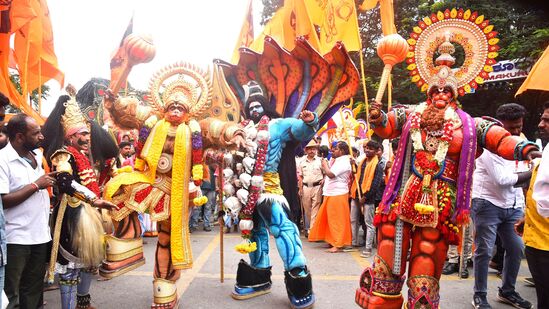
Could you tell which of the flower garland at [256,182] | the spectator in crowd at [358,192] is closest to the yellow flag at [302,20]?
the spectator in crowd at [358,192]

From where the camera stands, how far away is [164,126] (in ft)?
11.8

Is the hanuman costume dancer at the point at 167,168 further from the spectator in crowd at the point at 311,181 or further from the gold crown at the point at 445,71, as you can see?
the spectator in crowd at the point at 311,181

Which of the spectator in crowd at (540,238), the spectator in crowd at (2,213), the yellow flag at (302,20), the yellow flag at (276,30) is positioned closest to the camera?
the spectator in crowd at (2,213)

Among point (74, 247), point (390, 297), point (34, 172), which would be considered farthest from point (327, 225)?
point (34, 172)

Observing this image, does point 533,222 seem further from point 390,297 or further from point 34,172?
point 34,172

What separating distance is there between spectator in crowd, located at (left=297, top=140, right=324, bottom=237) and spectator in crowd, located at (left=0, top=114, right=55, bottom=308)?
5003 millimetres

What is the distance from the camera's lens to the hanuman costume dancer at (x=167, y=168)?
11.6ft

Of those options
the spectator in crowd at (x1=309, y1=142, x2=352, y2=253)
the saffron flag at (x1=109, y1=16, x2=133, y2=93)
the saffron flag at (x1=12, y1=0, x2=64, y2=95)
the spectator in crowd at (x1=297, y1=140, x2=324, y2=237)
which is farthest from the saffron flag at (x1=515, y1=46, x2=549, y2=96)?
the saffron flag at (x1=12, y1=0, x2=64, y2=95)

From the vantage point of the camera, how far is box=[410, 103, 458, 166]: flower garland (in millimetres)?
2750

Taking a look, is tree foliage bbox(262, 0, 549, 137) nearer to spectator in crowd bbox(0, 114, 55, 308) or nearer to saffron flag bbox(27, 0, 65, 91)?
saffron flag bbox(27, 0, 65, 91)

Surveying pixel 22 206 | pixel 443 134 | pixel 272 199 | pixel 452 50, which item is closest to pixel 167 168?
pixel 272 199

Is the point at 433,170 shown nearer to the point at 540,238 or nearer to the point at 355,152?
the point at 540,238

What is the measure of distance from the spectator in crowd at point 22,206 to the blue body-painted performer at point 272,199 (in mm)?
1665

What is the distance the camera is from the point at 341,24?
8.12 m
